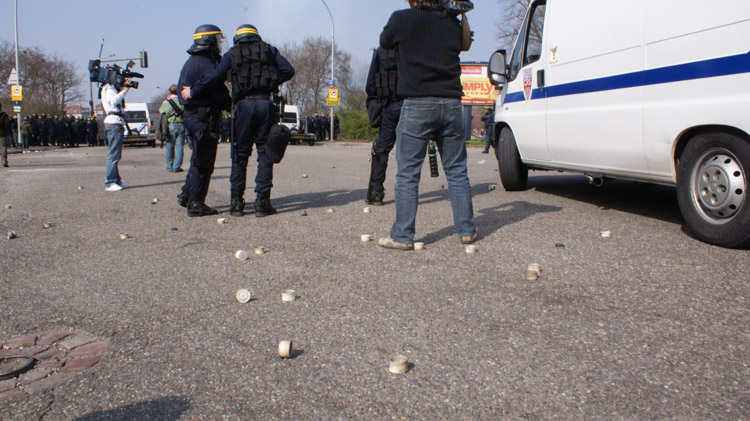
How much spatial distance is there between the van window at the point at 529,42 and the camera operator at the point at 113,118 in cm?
586

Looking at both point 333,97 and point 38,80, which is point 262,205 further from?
point 38,80

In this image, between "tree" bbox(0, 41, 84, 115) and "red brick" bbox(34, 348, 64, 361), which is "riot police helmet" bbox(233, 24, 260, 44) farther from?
"tree" bbox(0, 41, 84, 115)

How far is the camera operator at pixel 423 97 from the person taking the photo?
443cm

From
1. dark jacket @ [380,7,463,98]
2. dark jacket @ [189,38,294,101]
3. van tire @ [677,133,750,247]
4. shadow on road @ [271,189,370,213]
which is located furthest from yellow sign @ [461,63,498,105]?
dark jacket @ [380,7,463,98]

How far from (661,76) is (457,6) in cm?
181

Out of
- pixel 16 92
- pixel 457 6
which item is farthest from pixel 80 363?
pixel 16 92

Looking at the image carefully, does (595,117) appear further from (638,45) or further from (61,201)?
(61,201)

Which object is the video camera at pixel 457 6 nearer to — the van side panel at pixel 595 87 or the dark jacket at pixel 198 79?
the van side panel at pixel 595 87

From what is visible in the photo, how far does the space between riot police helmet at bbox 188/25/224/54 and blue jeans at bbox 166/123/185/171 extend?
607 centimetres

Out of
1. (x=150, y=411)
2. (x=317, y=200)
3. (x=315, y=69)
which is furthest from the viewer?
(x=315, y=69)

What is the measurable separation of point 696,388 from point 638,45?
3.53 meters

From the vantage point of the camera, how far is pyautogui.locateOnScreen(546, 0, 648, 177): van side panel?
201 inches

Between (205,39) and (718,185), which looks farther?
(205,39)

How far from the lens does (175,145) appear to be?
12.9m
